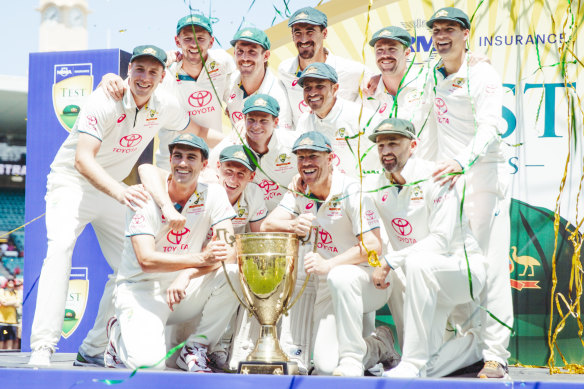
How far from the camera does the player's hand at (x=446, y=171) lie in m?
4.48

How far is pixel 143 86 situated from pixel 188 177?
0.76m

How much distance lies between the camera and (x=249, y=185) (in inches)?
210

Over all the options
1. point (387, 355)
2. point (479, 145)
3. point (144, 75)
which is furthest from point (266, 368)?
point (144, 75)

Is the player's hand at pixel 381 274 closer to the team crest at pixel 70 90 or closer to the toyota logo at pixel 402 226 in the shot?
the toyota logo at pixel 402 226

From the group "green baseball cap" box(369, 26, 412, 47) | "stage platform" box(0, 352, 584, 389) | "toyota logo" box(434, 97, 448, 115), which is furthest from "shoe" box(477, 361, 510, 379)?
"green baseball cap" box(369, 26, 412, 47)

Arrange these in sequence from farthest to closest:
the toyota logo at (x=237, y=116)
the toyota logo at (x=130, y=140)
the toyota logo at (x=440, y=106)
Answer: the toyota logo at (x=237, y=116) → the toyota logo at (x=130, y=140) → the toyota logo at (x=440, y=106)

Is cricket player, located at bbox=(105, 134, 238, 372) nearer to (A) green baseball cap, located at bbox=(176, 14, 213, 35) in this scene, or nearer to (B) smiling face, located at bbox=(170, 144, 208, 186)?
(B) smiling face, located at bbox=(170, 144, 208, 186)

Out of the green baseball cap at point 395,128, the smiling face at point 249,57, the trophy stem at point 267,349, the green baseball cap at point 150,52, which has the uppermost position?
the smiling face at point 249,57

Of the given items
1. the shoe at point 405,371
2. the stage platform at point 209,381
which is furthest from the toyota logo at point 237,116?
the shoe at point 405,371

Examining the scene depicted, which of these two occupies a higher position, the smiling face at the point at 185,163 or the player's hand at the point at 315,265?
the smiling face at the point at 185,163

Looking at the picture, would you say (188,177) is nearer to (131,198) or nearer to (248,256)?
(131,198)

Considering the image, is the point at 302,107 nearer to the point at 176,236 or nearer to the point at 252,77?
the point at 252,77

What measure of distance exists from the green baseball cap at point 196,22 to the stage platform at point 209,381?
253 cm

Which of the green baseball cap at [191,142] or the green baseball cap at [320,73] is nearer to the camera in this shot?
the green baseball cap at [191,142]
